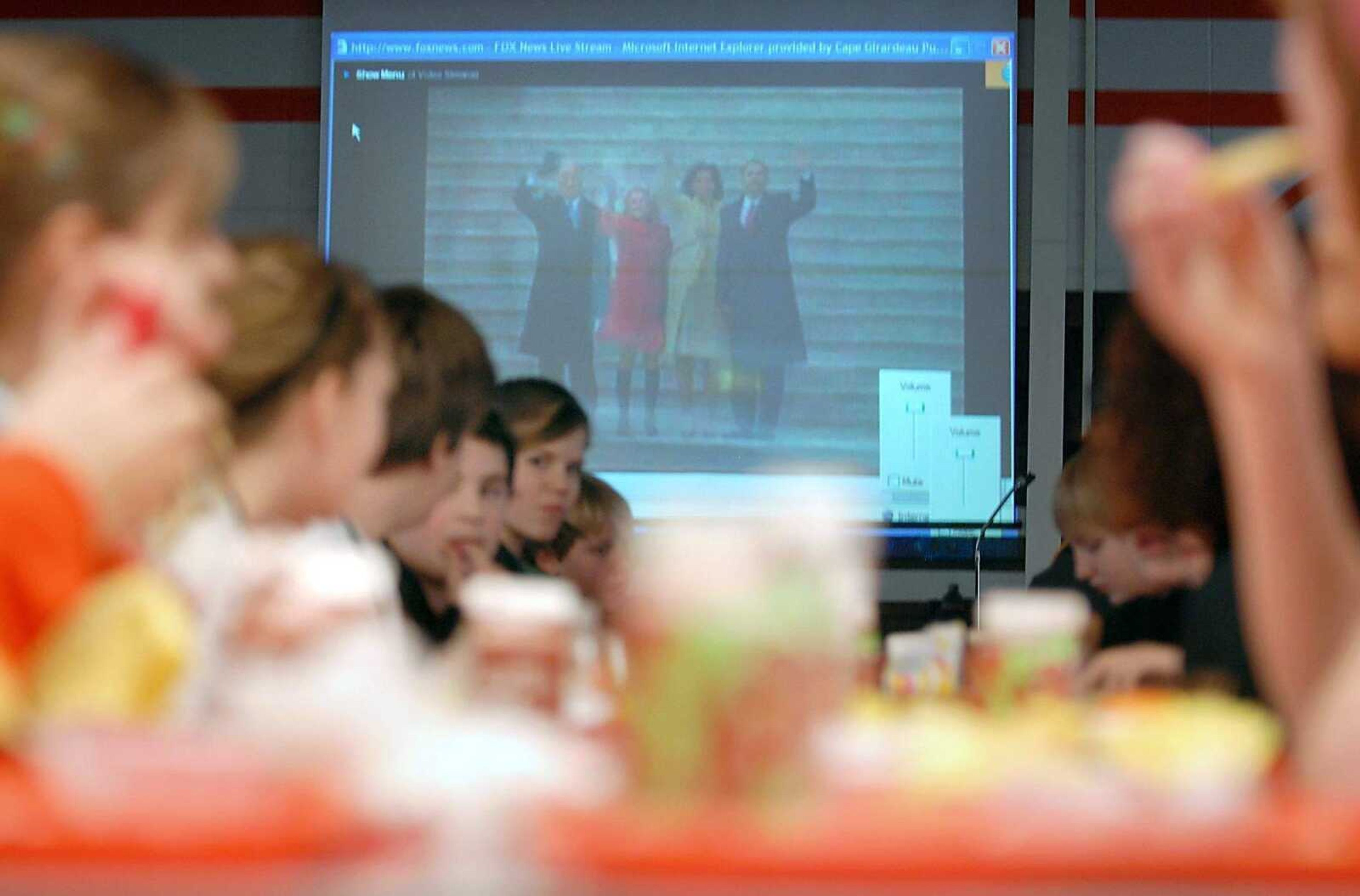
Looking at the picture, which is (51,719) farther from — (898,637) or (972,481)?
(972,481)

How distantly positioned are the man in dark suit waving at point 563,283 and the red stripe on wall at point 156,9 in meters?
1.05

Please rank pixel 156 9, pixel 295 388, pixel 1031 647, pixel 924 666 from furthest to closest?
pixel 156 9 → pixel 924 666 → pixel 295 388 → pixel 1031 647

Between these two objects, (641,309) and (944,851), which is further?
(641,309)

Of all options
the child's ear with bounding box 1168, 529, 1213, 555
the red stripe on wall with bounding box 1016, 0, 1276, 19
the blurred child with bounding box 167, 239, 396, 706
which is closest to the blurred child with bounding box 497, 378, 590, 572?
the child's ear with bounding box 1168, 529, 1213, 555

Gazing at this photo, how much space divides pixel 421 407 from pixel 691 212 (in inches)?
140

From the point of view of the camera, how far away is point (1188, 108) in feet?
18.7

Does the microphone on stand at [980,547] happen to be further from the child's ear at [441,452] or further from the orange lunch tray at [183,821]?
the orange lunch tray at [183,821]

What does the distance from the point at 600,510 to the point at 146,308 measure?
280cm

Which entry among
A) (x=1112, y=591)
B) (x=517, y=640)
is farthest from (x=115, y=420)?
(x=1112, y=591)

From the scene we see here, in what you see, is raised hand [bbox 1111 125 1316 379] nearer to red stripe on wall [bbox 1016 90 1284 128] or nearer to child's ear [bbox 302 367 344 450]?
child's ear [bbox 302 367 344 450]

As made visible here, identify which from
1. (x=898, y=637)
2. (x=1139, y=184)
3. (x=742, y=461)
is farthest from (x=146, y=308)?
(x=742, y=461)

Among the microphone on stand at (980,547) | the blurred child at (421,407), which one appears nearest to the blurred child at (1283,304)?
the blurred child at (421,407)

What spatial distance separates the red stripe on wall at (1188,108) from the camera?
563cm

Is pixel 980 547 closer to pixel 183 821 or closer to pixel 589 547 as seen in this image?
pixel 589 547
